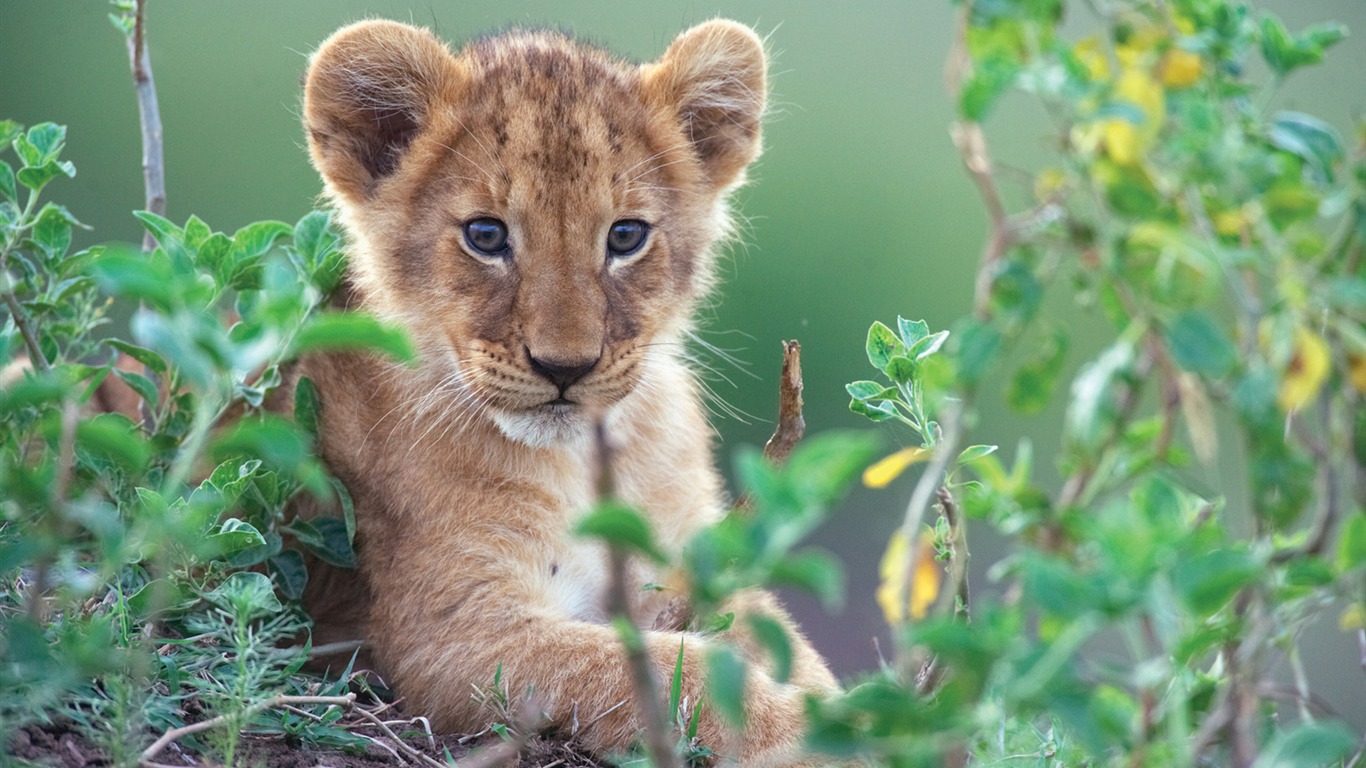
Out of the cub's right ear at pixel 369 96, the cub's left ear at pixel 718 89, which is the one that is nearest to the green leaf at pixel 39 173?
the cub's right ear at pixel 369 96

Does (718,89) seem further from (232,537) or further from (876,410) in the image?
(232,537)

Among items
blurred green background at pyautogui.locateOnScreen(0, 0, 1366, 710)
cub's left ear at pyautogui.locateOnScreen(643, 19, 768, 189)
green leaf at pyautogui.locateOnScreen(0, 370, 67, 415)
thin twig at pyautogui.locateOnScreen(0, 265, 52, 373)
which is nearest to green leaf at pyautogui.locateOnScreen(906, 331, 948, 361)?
cub's left ear at pyautogui.locateOnScreen(643, 19, 768, 189)

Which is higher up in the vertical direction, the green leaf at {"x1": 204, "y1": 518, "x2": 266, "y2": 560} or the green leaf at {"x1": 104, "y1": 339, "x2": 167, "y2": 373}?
the green leaf at {"x1": 104, "y1": 339, "x2": 167, "y2": 373}

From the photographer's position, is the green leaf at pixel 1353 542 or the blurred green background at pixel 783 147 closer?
the green leaf at pixel 1353 542

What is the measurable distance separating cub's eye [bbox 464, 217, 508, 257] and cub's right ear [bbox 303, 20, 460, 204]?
366 millimetres

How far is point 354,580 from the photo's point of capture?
3.50 meters

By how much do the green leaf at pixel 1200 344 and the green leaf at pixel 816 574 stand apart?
0.43m

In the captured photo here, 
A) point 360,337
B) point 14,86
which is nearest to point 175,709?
point 360,337

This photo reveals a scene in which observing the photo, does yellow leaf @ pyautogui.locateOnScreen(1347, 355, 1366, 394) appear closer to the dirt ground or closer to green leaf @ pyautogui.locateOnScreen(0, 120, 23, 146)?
the dirt ground

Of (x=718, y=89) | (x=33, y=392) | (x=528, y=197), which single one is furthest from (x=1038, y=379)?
(x=718, y=89)

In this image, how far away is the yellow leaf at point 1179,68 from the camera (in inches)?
62.4

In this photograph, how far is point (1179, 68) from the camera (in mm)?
1585

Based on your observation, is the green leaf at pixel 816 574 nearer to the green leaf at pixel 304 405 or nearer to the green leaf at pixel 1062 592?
the green leaf at pixel 1062 592

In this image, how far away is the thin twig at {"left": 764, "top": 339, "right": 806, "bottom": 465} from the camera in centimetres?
288
